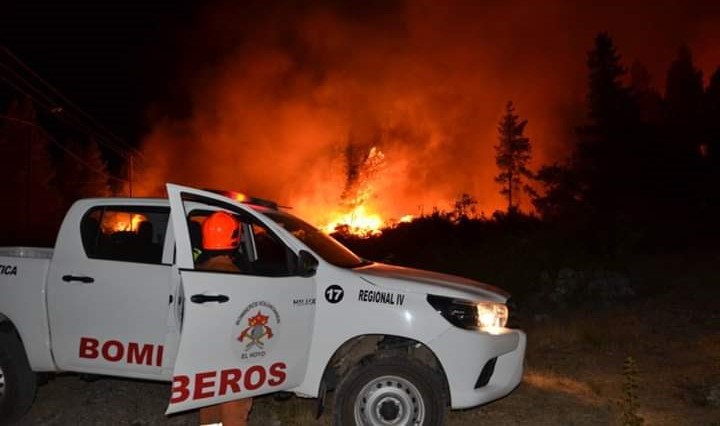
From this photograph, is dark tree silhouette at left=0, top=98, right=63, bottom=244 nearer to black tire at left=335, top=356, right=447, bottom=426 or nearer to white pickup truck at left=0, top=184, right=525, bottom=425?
white pickup truck at left=0, top=184, right=525, bottom=425

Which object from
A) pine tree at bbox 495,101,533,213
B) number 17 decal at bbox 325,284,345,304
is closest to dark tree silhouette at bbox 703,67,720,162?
pine tree at bbox 495,101,533,213

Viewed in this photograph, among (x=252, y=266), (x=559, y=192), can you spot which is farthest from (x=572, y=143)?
(x=252, y=266)

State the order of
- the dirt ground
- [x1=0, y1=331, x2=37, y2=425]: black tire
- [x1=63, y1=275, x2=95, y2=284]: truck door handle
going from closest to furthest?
[x1=63, y1=275, x2=95, y2=284]: truck door handle, [x1=0, y1=331, x2=37, y2=425]: black tire, the dirt ground

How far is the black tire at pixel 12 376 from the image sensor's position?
4.96 meters

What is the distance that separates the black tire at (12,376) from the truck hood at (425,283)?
9.30 ft

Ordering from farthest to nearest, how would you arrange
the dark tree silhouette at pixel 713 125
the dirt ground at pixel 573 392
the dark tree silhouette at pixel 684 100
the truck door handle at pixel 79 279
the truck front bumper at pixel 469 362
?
the dark tree silhouette at pixel 684 100 < the dark tree silhouette at pixel 713 125 < the dirt ground at pixel 573 392 < the truck door handle at pixel 79 279 < the truck front bumper at pixel 469 362

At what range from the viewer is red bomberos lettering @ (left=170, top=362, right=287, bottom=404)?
403 cm

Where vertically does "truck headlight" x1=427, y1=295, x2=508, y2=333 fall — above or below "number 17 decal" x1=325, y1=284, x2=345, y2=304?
below

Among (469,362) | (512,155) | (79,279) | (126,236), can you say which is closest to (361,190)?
(512,155)

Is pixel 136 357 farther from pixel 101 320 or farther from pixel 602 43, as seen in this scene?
pixel 602 43

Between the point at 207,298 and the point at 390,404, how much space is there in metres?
1.49

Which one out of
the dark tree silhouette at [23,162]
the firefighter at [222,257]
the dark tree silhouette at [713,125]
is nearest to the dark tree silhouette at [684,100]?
the dark tree silhouette at [713,125]

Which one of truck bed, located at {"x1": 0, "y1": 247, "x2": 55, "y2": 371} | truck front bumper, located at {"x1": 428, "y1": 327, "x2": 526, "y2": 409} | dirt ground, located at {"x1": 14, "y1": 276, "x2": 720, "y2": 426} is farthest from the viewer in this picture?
dirt ground, located at {"x1": 14, "y1": 276, "x2": 720, "y2": 426}

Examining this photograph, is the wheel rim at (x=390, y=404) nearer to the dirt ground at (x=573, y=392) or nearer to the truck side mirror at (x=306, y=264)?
the truck side mirror at (x=306, y=264)
